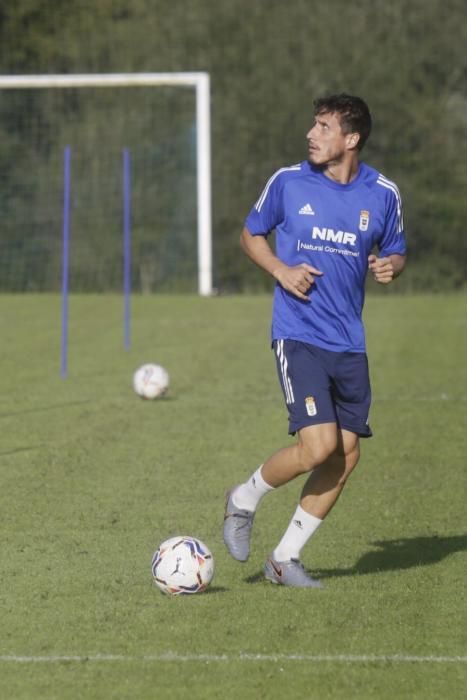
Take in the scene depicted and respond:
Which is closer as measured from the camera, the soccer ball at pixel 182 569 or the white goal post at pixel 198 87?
the soccer ball at pixel 182 569

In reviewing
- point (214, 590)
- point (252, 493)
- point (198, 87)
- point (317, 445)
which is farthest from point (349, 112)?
point (198, 87)

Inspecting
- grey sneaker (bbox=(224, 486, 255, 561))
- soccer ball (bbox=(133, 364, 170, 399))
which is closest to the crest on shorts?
grey sneaker (bbox=(224, 486, 255, 561))

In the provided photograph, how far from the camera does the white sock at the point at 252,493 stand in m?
6.80

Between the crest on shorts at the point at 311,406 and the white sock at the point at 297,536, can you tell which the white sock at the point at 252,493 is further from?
the crest on shorts at the point at 311,406

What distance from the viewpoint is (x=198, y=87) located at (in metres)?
25.6

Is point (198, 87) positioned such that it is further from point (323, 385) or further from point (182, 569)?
point (182, 569)

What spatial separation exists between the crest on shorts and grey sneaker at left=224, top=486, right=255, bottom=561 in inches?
23.5

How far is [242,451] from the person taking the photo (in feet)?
35.6

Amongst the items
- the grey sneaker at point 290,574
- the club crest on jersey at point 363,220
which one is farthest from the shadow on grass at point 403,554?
the club crest on jersey at point 363,220

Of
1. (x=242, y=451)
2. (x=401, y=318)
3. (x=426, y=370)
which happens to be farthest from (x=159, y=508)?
(x=401, y=318)

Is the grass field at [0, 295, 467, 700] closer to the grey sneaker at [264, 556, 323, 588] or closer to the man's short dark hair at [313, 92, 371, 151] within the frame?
the grey sneaker at [264, 556, 323, 588]

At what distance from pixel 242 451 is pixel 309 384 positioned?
4307 millimetres

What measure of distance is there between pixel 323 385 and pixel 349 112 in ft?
4.05

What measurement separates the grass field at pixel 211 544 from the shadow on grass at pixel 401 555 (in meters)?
0.02
